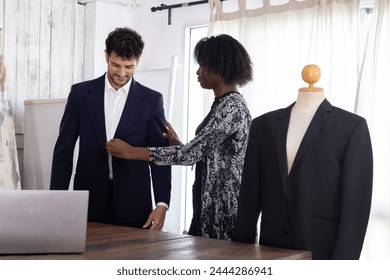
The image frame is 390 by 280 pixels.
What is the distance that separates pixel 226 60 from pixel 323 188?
92cm

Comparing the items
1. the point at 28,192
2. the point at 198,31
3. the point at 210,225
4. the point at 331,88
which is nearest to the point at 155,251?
the point at 28,192

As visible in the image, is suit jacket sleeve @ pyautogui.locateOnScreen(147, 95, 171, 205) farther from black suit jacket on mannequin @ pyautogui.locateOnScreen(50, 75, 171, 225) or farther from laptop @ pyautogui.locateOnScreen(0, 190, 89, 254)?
laptop @ pyautogui.locateOnScreen(0, 190, 89, 254)

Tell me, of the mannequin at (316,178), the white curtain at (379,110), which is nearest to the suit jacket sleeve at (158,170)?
the mannequin at (316,178)

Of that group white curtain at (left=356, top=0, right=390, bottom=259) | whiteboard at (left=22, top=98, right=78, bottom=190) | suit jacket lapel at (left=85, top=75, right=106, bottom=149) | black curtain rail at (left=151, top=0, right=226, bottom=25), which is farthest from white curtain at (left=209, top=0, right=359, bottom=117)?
suit jacket lapel at (left=85, top=75, right=106, bottom=149)

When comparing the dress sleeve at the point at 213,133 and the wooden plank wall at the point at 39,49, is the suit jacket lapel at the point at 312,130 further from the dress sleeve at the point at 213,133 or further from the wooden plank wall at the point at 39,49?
the wooden plank wall at the point at 39,49

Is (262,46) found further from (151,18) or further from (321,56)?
(151,18)

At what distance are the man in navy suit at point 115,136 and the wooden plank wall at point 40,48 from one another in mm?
1617

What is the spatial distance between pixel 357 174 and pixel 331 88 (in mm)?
1975

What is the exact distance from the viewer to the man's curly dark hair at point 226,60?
259 cm

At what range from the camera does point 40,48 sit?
173 inches

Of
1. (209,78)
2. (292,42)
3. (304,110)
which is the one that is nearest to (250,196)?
(304,110)

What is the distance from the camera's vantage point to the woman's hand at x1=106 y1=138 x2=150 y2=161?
8.14 feet

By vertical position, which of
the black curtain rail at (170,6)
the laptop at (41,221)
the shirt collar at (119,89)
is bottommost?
the laptop at (41,221)

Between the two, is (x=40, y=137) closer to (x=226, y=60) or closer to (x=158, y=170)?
(x=158, y=170)
